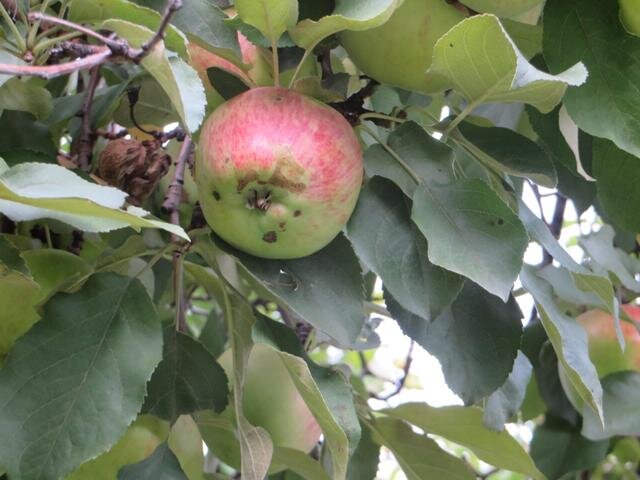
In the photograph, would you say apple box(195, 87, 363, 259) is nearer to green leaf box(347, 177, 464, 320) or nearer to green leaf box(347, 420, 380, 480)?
green leaf box(347, 177, 464, 320)

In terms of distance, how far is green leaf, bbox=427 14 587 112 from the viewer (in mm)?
707

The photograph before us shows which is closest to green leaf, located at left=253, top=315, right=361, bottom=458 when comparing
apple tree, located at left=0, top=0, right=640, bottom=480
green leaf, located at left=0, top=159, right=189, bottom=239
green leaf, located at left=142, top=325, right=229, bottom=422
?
apple tree, located at left=0, top=0, right=640, bottom=480

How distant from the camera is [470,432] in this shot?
44.7 inches

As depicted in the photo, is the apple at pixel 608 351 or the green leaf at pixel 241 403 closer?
the green leaf at pixel 241 403

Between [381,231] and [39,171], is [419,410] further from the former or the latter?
[39,171]

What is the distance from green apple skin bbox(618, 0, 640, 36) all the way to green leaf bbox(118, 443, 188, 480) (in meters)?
0.55

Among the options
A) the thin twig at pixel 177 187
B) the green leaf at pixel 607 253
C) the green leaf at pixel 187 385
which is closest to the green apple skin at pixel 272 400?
the green leaf at pixel 187 385

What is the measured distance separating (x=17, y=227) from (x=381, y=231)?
1.49ft

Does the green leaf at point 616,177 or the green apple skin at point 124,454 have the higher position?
the green leaf at point 616,177

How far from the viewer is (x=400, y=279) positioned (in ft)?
2.66

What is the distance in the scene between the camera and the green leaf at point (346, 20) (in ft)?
2.29

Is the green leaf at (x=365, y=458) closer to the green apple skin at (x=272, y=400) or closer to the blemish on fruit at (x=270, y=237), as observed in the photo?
the green apple skin at (x=272, y=400)

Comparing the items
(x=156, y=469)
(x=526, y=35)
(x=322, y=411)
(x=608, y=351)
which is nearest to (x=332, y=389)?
(x=322, y=411)

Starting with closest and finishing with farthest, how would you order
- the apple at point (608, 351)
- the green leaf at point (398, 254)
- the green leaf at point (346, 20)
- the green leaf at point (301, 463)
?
the green leaf at point (346, 20) → the green leaf at point (398, 254) → the green leaf at point (301, 463) → the apple at point (608, 351)
